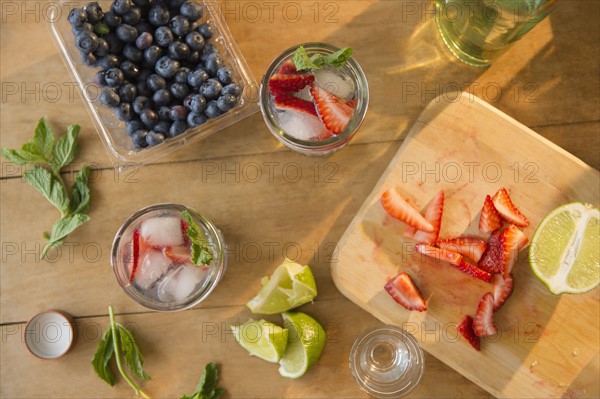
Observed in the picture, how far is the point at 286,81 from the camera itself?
1362 millimetres

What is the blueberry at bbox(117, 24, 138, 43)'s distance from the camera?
140 centimetres

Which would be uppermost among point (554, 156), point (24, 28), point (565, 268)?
point (24, 28)

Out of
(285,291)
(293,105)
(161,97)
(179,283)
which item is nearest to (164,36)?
→ (161,97)

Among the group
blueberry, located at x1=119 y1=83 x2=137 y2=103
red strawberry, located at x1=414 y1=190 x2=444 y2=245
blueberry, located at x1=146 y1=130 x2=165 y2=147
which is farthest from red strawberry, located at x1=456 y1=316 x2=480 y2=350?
blueberry, located at x1=119 y1=83 x2=137 y2=103

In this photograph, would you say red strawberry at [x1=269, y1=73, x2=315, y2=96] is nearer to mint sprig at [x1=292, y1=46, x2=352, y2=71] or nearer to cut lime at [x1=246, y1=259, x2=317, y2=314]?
mint sprig at [x1=292, y1=46, x2=352, y2=71]

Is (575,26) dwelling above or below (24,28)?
above

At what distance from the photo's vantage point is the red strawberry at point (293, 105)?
1.36 metres

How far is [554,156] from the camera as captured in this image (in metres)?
1.48

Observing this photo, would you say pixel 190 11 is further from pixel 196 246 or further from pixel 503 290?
pixel 503 290

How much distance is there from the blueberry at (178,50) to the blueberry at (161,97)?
0.09 m

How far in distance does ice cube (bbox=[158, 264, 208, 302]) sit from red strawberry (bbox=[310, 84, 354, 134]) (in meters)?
0.50

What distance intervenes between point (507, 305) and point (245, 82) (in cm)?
91

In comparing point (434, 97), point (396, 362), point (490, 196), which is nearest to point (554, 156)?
point (490, 196)

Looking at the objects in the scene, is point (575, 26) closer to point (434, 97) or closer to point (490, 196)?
point (434, 97)
